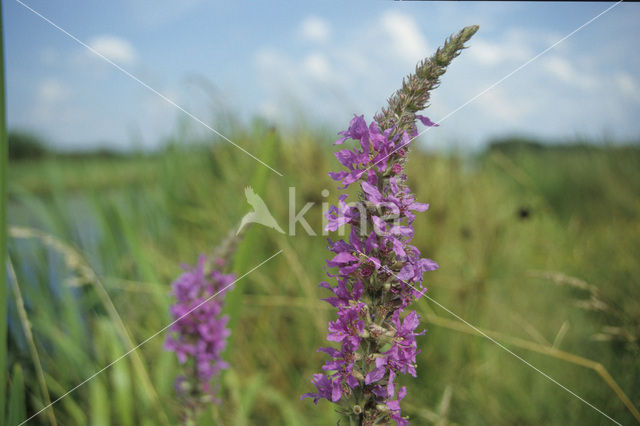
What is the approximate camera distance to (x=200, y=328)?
1.46 m

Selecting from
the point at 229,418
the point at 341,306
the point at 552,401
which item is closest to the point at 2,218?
Answer: the point at 341,306

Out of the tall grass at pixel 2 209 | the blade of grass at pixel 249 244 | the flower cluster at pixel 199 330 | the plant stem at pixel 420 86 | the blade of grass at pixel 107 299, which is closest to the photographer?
the plant stem at pixel 420 86

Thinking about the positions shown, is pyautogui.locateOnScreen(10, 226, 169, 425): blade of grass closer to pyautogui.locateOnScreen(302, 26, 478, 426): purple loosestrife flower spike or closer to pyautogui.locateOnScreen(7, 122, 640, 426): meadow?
pyautogui.locateOnScreen(7, 122, 640, 426): meadow

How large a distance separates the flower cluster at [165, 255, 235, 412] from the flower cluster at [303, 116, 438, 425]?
746 millimetres

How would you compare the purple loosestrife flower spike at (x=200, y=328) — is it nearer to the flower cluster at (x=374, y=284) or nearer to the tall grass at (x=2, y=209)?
the tall grass at (x=2, y=209)

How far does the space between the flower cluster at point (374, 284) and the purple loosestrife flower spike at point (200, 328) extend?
745 millimetres

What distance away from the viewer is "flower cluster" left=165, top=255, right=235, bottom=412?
1485 mm

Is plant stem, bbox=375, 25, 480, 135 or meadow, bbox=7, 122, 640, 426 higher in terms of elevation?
plant stem, bbox=375, 25, 480, 135

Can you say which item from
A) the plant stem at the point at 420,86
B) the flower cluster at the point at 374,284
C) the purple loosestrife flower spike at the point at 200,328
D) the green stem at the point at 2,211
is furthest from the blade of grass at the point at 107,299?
the plant stem at the point at 420,86

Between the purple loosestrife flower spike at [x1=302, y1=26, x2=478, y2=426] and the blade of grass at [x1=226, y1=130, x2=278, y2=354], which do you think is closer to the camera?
the purple loosestrife flower spike at [x1=302, y1=26, x2=478, y2=426]

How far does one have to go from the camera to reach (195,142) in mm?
5543

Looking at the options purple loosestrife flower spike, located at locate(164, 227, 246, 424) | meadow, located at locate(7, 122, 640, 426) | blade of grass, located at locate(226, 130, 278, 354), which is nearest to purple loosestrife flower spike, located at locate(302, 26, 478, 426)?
blade of grass, located at locate(226, 130, 278, 354)

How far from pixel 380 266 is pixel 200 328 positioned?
36.6 inches

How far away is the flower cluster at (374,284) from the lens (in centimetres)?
79
